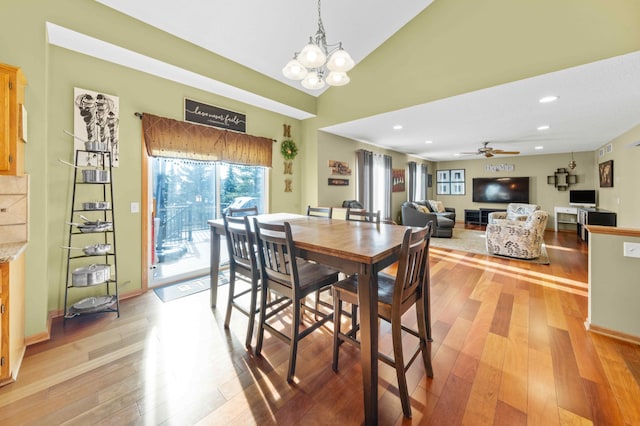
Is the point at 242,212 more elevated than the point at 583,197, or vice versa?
the point at 583,197

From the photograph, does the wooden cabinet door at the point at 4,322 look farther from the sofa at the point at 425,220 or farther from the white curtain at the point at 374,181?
the sofa at the point at 425,220

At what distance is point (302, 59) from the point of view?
→ 1.92 meters

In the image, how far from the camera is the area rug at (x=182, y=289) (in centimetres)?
297

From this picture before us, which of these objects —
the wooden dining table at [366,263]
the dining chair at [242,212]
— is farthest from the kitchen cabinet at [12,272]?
the wooden dining table at [366,263]

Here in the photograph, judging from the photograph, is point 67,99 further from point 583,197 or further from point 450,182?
point 583,197

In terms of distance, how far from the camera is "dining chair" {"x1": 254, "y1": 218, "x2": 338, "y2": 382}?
1632mm

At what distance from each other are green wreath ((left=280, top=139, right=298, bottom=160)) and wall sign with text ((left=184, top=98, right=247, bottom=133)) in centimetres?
80

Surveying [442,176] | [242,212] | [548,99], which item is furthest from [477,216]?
[242,212]

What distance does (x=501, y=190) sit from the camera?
841cm

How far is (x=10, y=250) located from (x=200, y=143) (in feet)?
7.10

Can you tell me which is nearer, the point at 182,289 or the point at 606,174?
the point at 182,289

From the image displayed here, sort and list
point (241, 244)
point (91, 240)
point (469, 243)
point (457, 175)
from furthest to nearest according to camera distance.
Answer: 1. point (457, 175)
2. point (469, 243)
3. point (91, 240)
4. point (241, 244)

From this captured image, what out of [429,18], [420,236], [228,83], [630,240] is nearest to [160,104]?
[228,83]

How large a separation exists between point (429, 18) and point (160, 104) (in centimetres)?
360
